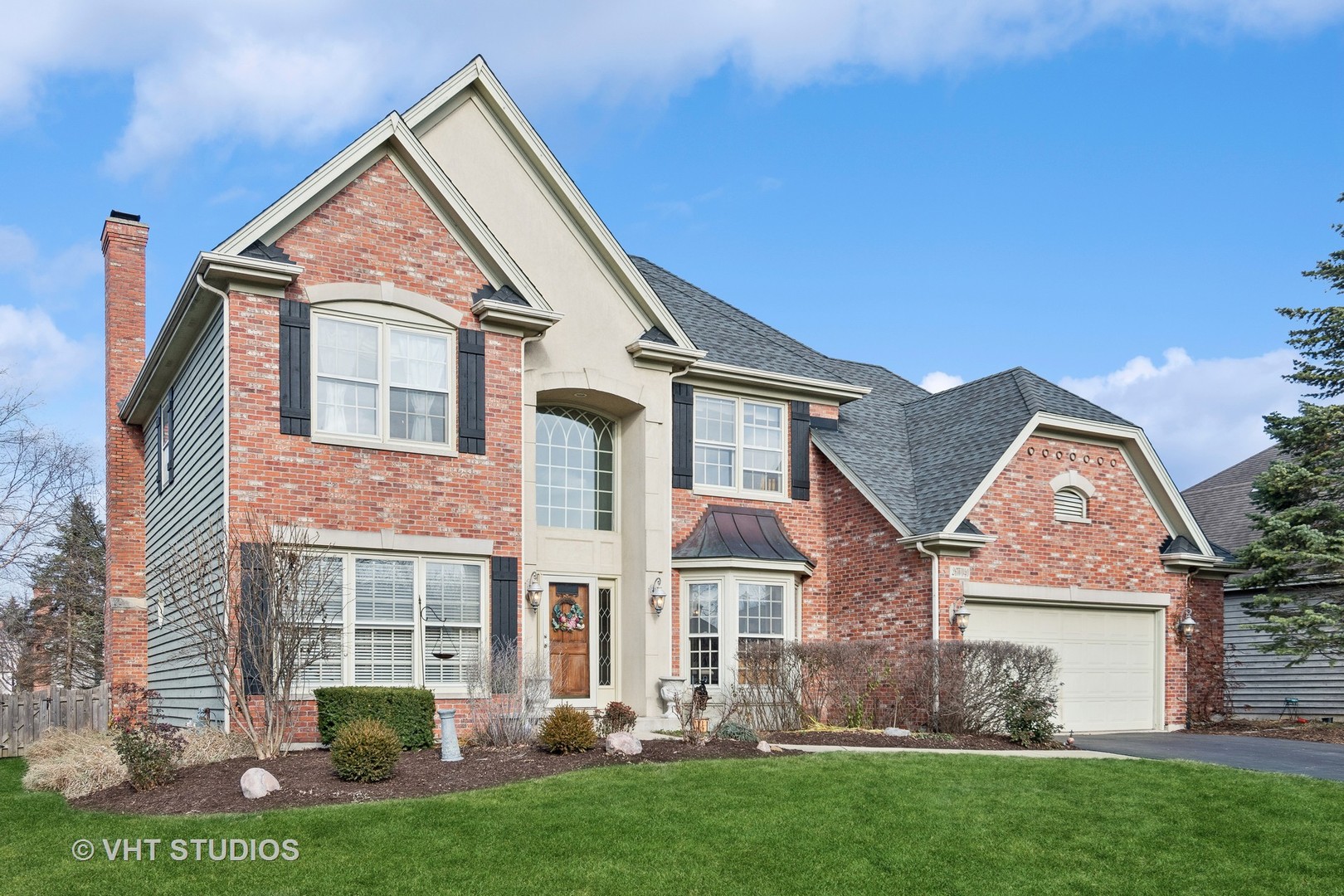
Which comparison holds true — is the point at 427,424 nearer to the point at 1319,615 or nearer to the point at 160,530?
the point at 160,530

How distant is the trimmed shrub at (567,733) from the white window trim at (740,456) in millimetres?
6980

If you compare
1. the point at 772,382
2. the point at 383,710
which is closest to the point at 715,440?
the point at 772,382

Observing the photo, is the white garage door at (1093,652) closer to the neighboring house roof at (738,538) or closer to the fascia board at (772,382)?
the neighboring house roof at (738,538)

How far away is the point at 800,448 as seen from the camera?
20859mm

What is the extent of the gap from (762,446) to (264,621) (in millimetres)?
9919

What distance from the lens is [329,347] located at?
15.1 m

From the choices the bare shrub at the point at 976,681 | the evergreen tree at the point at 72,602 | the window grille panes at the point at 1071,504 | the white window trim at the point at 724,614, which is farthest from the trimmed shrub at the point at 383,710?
the evergreen tree at the point at 72,602

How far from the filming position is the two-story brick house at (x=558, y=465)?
15.0 meters

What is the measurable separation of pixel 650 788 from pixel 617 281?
367 inches

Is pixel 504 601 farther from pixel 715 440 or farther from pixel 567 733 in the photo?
pixel 715 440

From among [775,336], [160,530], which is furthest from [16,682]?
[775,336]

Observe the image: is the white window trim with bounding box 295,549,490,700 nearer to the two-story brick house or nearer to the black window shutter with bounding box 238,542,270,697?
the two-story brick house

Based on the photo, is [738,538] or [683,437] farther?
[683,437]

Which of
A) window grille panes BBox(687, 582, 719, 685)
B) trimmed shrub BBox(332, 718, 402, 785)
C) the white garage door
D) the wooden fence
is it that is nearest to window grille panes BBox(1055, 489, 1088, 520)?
the white garage door
